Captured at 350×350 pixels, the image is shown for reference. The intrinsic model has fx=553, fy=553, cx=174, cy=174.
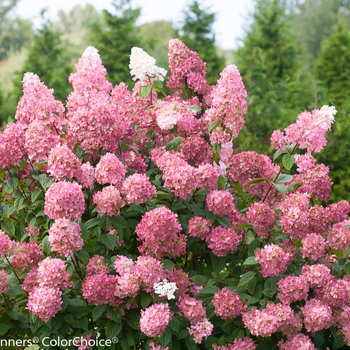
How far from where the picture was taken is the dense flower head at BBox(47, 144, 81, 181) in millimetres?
2766

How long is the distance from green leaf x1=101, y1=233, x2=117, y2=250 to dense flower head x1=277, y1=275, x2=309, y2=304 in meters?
0.87

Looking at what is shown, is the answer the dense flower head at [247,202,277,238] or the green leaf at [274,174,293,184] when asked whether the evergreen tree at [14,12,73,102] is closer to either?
the green leaf at [274,174,293,184]

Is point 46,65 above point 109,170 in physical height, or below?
below

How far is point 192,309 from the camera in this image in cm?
269

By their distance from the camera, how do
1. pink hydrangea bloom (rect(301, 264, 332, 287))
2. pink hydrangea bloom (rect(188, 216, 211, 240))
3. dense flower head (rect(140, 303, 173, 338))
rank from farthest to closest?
pink hydrangea bloom (rect(188, 216, 211, 240)), pink hydrangea bloom (rect(301, 264, 332, 287)), dense flower head (rect(140, 303, 173, 338))

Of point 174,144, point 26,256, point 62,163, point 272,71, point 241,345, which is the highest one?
point 62,163

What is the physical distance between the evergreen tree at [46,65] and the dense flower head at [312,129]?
12201 mm

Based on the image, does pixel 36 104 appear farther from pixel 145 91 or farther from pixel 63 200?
pixel 63 200

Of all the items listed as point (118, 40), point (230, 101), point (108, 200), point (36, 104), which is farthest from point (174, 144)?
point (118, 40)

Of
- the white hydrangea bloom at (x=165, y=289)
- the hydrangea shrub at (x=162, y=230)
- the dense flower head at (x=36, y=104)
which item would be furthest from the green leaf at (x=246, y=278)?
the dense flower head at (x=36, y=104)

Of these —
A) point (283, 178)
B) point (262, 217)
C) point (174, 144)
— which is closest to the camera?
point (262, 217)

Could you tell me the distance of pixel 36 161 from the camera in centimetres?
306

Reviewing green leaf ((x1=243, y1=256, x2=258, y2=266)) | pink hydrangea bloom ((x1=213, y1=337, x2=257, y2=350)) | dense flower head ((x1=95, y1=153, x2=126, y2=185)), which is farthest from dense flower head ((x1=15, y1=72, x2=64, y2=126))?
pink hydrangea bloom ((x1=213, y1=337, x2=257, y2=350))

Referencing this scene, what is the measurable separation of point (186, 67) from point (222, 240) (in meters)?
1.27
